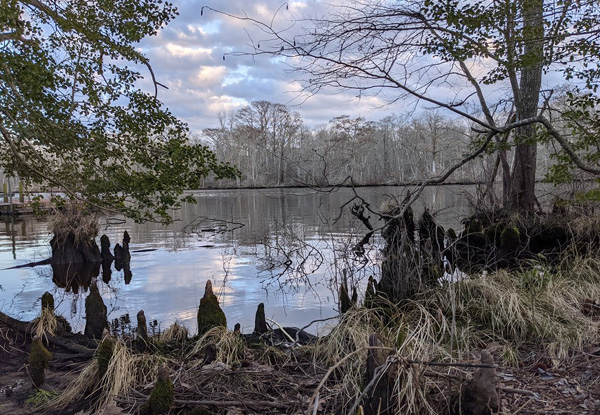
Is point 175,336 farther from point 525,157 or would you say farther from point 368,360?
point 525,157

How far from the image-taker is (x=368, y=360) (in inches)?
125

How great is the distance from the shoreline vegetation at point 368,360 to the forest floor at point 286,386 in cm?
1

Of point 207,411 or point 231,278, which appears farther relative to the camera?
point 231,278

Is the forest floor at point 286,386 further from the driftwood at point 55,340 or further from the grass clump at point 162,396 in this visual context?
the driftwood at point 55,340

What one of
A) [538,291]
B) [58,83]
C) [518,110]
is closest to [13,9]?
[58,83]

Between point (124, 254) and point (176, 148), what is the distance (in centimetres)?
816

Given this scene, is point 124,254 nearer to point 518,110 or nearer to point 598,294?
point 518,110

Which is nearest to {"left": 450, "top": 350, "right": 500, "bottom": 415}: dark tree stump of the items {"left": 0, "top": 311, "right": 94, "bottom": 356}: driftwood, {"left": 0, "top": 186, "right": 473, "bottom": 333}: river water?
{"left": 0, "top": 186, "right": 473, "bottom": 333}: river water

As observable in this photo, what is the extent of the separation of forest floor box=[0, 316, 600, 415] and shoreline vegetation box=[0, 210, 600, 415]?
1 cm

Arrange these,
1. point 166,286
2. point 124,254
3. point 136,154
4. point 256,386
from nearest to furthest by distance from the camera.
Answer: point 256,386
point 136,154
point 166,286
point 124,254

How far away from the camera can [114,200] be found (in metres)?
6.69

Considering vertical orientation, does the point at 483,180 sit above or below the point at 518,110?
below

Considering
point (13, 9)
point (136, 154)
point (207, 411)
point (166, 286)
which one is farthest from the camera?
point (166, 286)

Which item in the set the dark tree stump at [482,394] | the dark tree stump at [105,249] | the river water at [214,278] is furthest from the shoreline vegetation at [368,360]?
the dark tree stump at [105,249]
